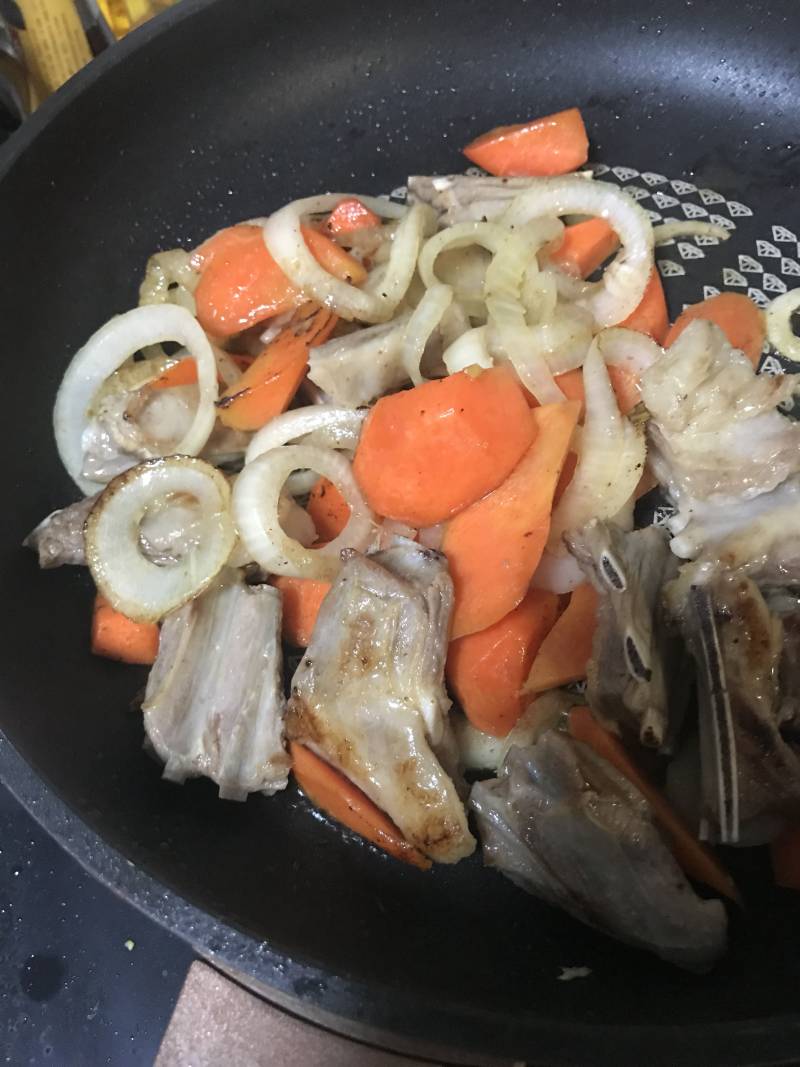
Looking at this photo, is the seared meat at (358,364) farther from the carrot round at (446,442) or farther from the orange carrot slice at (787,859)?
the orange carrot slice at (787,859)

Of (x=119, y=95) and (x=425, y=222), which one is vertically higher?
(x=119, y=95)

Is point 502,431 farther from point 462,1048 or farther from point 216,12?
point 216,12

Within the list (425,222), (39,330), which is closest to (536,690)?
(425,222)

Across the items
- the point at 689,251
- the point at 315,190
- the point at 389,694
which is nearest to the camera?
the point at 389,694

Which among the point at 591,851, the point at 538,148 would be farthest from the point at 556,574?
the point at 538,148

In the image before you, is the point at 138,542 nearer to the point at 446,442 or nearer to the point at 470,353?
the point at 446,442

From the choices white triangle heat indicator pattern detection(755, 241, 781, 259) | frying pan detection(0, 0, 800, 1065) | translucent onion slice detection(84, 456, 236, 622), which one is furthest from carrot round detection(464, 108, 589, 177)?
translucent onion slice detection(84, 456, 236, 622)

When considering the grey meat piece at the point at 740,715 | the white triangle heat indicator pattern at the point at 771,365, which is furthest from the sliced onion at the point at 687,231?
the grey meat piece at the point at 740,715
